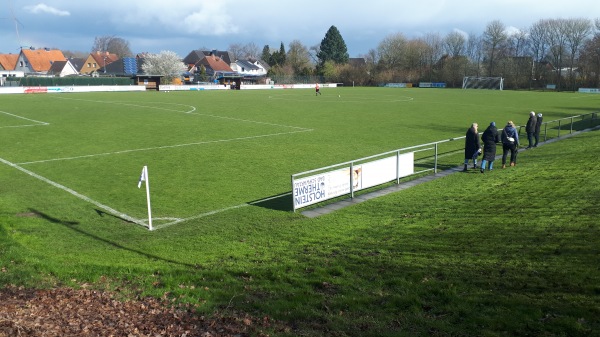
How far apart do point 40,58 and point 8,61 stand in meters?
7.41

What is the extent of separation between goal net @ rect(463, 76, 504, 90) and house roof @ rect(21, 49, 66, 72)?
105m

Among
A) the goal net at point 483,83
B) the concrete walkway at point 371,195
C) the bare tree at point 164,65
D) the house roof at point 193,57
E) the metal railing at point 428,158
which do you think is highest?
the house roof at point 193,57

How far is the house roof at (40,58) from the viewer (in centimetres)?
12438

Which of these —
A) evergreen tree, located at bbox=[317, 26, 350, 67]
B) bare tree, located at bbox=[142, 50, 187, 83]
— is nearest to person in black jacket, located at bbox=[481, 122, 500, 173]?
bare tree, located at bbox=[142, 50, 187, 83]

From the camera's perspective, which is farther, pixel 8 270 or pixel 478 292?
pixel 8 270

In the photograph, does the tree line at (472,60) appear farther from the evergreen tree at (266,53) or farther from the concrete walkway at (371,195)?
the concrete walkway at (371,195)

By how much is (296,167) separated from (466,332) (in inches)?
508

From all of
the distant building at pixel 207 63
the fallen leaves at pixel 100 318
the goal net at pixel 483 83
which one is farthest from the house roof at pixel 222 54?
the fallen leaves at pixel 100 318

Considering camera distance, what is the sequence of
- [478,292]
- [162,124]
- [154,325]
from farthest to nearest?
Result: 1. [162,124]
2. [478,292]
3. [154,325]

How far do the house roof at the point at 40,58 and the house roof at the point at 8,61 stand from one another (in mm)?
2771

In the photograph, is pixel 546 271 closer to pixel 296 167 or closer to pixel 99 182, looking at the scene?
pixel 296 167

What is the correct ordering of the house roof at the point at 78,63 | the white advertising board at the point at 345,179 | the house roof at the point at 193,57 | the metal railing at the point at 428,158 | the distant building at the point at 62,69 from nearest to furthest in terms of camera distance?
the white advertising board at the point at 345,179 < the metal railing at the point at 428,158 < the distant building at the point at 62,69 < the house roof at the point at 78,63 < the house roof at the point at 193,57

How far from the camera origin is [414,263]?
8.41 m

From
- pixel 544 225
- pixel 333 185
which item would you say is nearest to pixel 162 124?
pixel 333 185
